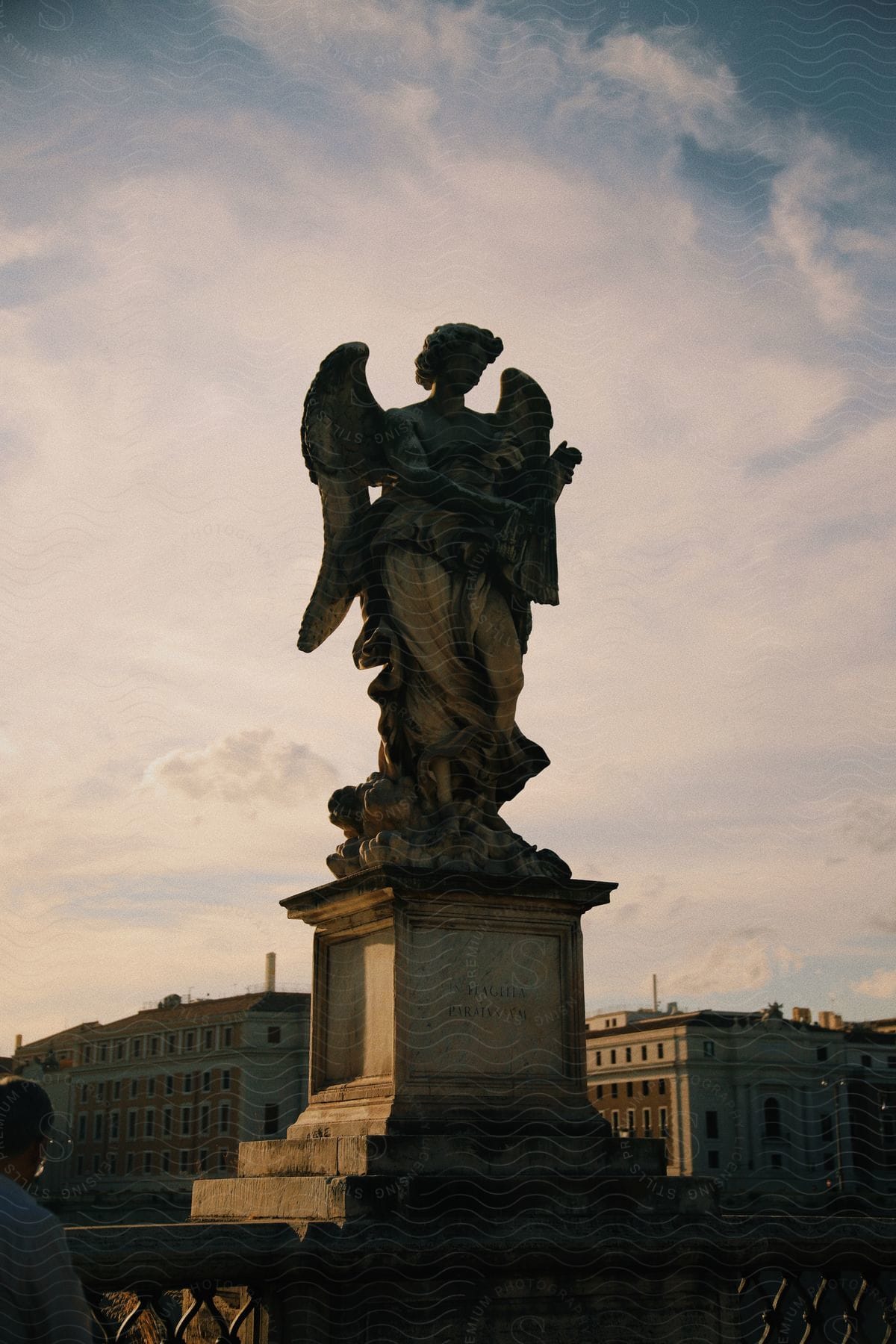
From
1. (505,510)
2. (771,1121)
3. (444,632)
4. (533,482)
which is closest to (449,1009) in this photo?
(444,632)

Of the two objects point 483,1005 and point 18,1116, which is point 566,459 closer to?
point 483,1005

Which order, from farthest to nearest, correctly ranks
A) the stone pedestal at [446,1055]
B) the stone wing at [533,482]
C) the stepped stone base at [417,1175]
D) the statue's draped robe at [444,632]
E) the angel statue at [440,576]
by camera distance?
the stone wing at [533,482], the statue's draped robe at [444,632], the angel statue at [440,576], the stone pedestal at [446,1055], the stepped stone base at [417,1175]

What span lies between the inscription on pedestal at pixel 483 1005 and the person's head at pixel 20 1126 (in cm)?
445

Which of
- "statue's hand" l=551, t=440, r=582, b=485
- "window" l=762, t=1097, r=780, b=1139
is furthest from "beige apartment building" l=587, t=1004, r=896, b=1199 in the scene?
"statue's hand" l=551, t=440, r=582, b=485

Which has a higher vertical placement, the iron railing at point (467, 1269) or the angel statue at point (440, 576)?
the angel statue at point (440, 576)

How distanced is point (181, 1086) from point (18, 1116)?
23158 millimetres

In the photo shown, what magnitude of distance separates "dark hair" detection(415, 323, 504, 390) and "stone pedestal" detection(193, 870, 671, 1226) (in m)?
3.51

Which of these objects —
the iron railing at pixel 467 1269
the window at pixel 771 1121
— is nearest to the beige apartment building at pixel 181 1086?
the iron railing at pixel 467 1269

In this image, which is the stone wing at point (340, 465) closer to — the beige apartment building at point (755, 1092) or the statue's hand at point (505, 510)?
the statue's hand at point (505, 510)

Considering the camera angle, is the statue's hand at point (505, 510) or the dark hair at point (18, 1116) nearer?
the dark hair at point (18, 1116)

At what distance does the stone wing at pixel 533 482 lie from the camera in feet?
29.8

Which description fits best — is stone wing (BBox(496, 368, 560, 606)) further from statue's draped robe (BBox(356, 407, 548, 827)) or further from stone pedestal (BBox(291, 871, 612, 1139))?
stone pedestal (BBox(291, 871, 612, 1139))

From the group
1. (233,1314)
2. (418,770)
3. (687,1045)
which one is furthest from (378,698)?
(687,1045)

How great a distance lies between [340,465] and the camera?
9.16 meters
